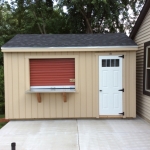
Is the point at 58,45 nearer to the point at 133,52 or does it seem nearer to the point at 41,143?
the point at 133,52

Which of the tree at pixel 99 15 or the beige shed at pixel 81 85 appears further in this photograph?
the tree at pixel 99 15

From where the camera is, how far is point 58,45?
675cm

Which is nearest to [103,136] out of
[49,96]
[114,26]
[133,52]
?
[49,96]

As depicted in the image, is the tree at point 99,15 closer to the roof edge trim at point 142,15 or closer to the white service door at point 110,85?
the roof edge trim at point 142,15

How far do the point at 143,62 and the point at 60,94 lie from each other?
3001mm

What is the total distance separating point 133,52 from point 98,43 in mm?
1197

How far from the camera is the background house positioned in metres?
6.45

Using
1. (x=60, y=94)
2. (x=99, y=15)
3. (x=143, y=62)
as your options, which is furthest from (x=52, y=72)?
(x=99, y=15)

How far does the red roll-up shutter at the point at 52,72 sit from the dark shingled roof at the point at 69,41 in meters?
0.58

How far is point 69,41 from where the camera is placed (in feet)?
23.5

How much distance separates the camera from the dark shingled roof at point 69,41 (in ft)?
22.2

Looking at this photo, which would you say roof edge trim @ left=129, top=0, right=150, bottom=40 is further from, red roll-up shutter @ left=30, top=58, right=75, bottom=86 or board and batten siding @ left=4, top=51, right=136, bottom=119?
red roll-up shutter @ left=30, top=58, right=75, bottom=86

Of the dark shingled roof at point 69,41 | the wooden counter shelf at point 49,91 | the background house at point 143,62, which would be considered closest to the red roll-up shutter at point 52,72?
the wooden counter shelf at point 49,91

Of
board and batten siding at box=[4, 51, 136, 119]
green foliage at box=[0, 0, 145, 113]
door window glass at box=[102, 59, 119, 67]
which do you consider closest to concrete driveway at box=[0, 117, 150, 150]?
board and batten siding at box=[4, 51, 136, 119]
